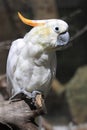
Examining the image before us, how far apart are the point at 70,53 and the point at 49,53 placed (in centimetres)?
260

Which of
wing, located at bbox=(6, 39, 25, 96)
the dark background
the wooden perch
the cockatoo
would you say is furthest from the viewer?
the dark background

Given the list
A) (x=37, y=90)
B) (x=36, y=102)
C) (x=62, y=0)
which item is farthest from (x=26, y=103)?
(x=62, y=0)

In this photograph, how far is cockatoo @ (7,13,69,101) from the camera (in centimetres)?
167

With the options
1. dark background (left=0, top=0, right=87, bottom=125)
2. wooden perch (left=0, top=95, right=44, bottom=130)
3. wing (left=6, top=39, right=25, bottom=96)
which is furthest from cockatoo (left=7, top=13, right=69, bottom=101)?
dark background (left=0, top=0, right=87, bottom=125)

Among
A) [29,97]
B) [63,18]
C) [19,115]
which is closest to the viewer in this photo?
[19,115]

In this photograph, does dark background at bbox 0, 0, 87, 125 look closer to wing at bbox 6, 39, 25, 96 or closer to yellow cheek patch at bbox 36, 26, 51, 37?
wing at bbox 6, 39, 25, 96

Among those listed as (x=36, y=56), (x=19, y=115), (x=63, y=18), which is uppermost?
(x=63, y=18)

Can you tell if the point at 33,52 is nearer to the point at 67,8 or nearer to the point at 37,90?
the point at 37,90

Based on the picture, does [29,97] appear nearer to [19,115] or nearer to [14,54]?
[19,115]

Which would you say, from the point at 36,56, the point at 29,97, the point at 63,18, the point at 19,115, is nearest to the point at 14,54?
the point at 36,56

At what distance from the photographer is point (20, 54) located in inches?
69.5

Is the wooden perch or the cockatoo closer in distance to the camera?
the wooden perch

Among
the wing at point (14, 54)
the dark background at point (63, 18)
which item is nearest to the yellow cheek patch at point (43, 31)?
the wing at point (14, 54)

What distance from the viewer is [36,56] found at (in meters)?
1.71
